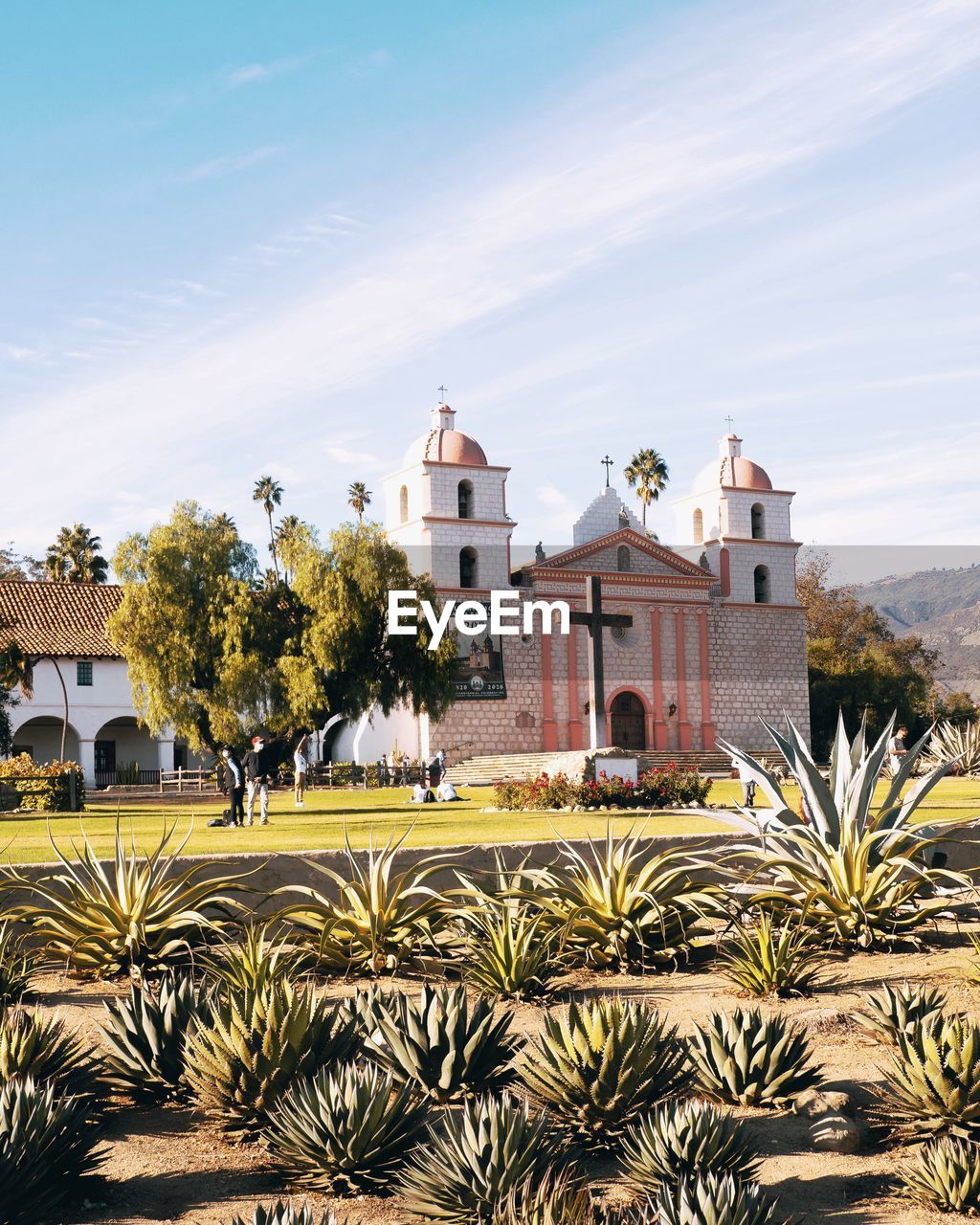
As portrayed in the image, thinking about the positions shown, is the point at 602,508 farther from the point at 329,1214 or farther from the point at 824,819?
the point at 329,1214

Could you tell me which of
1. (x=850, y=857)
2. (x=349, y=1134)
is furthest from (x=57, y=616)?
(x=349, y=1134)

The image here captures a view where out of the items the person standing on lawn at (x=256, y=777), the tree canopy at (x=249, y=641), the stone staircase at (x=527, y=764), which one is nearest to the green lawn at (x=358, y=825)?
the person standing on lawn at (x=256, y=777)

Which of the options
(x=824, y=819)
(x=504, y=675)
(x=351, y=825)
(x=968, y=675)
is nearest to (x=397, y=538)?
(x=504, y=675)

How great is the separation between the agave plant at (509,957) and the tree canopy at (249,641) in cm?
2936

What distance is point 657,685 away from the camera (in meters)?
54.1

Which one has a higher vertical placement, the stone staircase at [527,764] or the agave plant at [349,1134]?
the agave plant at [349,1134]

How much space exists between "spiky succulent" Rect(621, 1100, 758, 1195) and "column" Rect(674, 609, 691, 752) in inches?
1956

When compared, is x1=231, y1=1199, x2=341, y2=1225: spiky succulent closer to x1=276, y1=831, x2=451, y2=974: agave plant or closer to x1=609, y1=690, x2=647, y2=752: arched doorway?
x1=276, y1=831, x2=451, y2=974: agave plant

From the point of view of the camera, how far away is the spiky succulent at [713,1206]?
359 centimetres

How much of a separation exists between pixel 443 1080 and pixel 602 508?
51714mm

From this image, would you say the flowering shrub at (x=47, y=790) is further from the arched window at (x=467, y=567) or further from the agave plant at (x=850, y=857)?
the arched window at (x=467, y=567)

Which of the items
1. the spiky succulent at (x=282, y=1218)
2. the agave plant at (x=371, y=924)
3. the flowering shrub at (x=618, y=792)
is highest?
the agave plant at (x=371, y=924)

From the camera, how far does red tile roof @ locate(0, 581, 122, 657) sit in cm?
4591

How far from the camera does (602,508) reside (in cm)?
5628
